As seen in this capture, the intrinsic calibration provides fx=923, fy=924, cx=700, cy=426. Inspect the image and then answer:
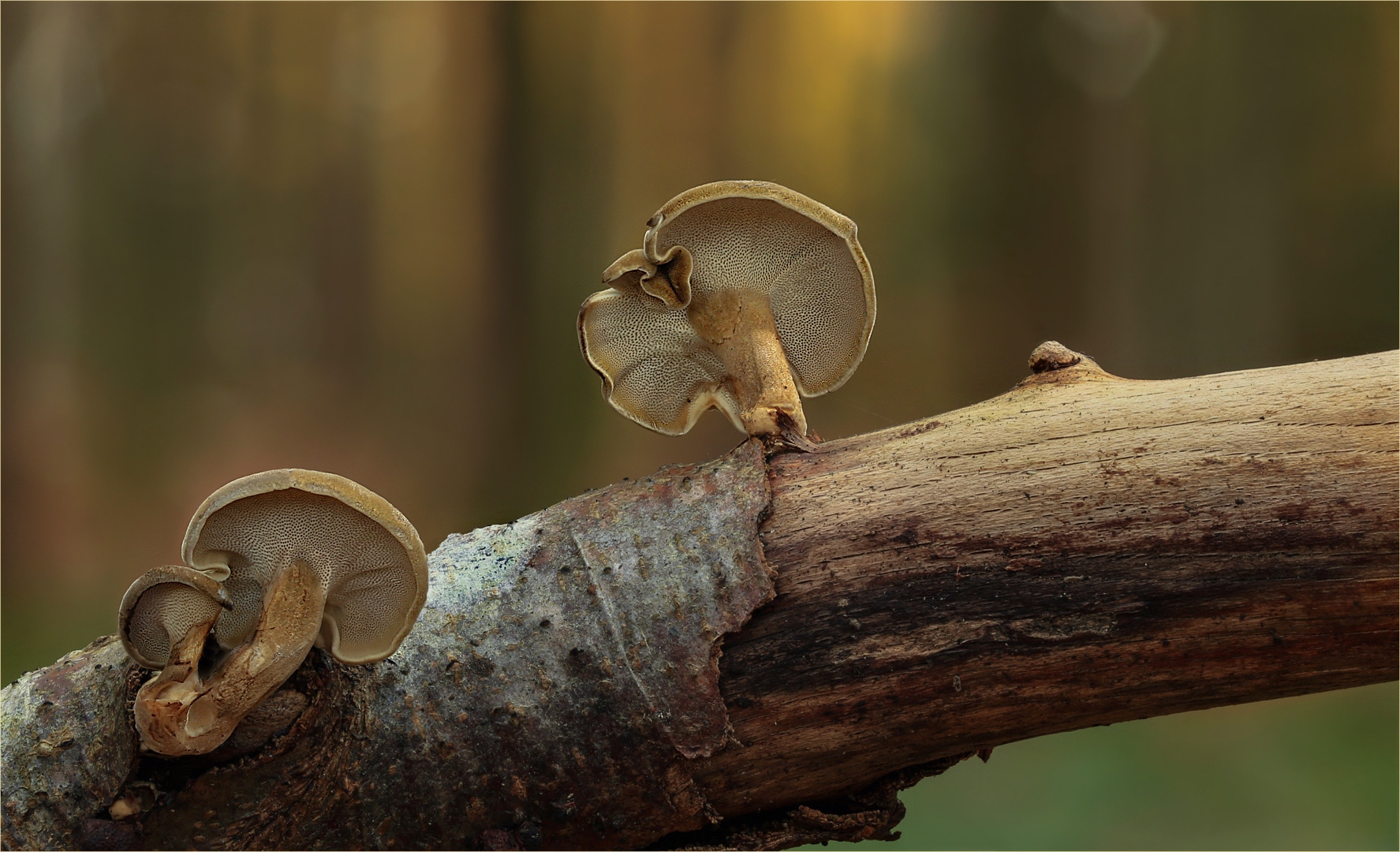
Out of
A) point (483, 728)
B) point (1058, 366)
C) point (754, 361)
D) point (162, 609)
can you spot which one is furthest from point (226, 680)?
point (1058, 366)

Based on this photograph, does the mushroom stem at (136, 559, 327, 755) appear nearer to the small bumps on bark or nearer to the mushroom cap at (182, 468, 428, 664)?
the mushroom cap at (182, 468, 428, 664)

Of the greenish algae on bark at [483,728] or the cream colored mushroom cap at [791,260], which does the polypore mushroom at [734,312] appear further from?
the greenish algae on bark at [483,728]

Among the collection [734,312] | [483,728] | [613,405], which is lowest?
[483,728]

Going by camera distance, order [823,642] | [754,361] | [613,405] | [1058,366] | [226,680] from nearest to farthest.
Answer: [226,680]
[823,642]
[1058,366]
[754,361]
[613,405]

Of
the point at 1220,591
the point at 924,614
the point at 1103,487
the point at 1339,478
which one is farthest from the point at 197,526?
the point at 1339,478

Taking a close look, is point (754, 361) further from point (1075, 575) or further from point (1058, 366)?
point (1075, 575)

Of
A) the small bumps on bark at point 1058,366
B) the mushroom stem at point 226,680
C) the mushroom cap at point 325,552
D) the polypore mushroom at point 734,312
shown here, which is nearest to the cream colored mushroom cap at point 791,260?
the polypore mushroom at point 734,312
